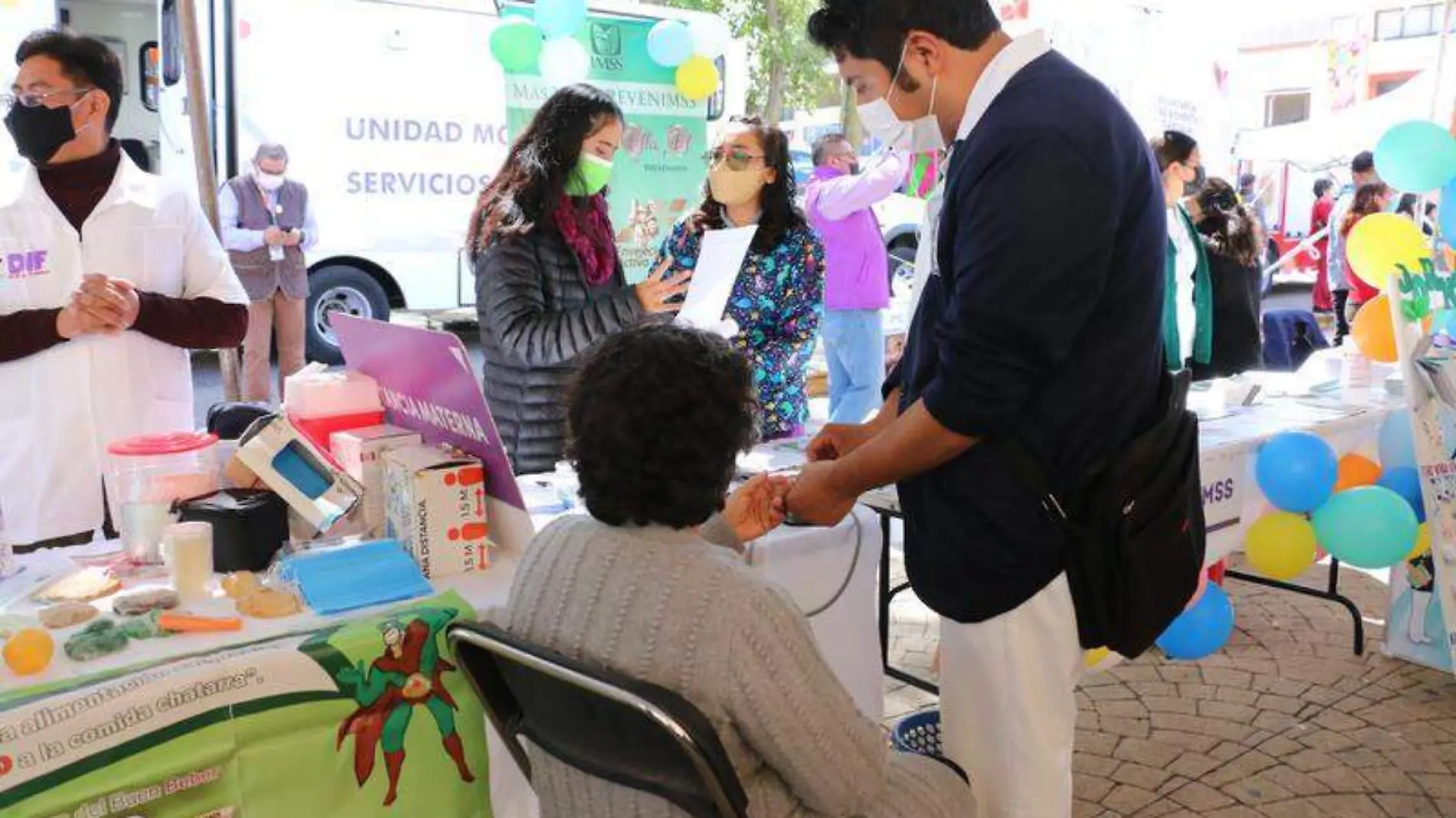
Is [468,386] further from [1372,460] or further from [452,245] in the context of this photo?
[452,245]

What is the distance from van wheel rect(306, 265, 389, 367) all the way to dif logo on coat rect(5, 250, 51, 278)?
19.0ft

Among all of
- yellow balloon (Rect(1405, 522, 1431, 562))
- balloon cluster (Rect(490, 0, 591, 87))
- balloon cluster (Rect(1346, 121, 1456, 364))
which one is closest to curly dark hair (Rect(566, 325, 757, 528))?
yellow balloon (Rect(1405, 522, 1431, 562))

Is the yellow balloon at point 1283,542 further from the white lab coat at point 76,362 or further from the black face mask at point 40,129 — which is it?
the black face mask at point 40,129

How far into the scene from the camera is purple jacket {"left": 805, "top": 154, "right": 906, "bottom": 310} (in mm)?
5539

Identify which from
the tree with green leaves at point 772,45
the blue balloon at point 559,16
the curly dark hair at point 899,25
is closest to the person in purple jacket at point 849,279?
the blue balloon at point 559,16

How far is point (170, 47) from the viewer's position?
305 inches

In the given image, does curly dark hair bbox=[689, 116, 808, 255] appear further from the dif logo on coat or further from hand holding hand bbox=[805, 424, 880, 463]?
the dif logo on coat

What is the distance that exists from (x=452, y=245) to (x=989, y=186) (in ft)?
24.7

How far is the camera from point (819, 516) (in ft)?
5.98

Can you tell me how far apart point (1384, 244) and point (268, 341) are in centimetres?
626

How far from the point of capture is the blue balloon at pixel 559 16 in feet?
21.5

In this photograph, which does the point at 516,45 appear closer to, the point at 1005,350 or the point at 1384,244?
the point at 1384,244

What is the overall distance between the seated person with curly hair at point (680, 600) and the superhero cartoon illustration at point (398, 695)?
270mm

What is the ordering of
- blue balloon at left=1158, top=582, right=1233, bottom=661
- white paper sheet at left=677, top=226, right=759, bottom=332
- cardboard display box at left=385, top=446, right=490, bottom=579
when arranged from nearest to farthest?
1. cardboard display box at left=385, top=446, right=490, bottom=579
2. white paper sheet at left=677, top=226, right=759, bottom=332
3. blue balloon at left=1158, top=582, right=1233, bottom=661
